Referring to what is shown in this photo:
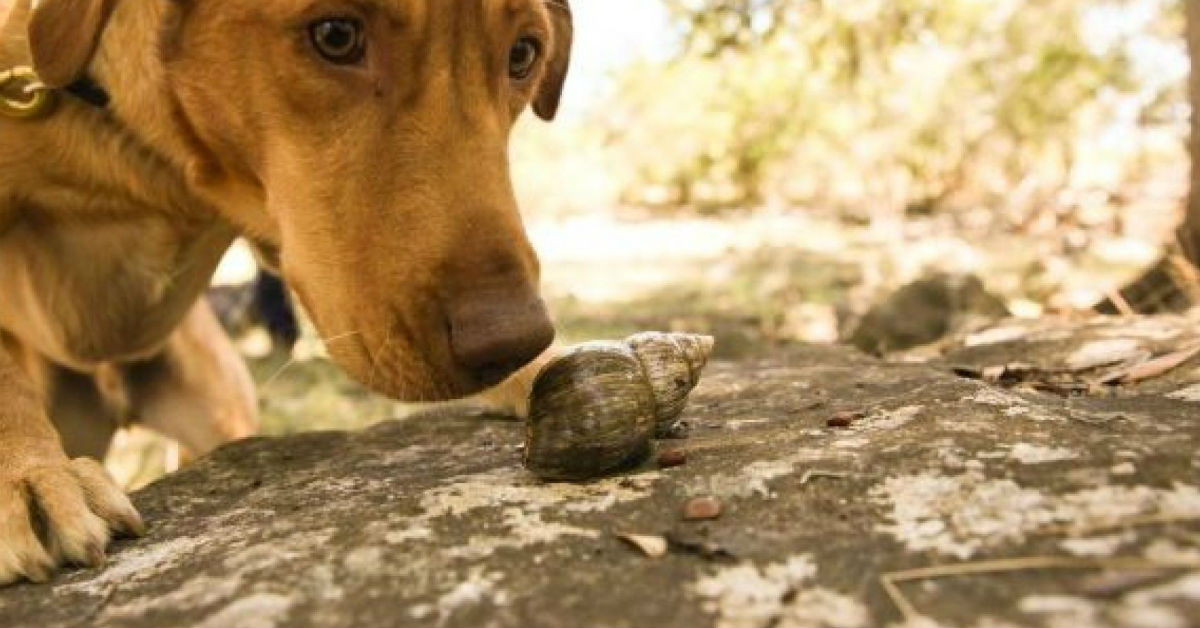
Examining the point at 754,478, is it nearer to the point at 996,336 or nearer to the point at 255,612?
the point at 255,612

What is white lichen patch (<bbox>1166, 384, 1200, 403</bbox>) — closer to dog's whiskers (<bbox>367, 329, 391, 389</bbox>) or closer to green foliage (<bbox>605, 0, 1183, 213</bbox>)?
dog's whiskers (<bbox>367, 329, 391, 389</bbox>)

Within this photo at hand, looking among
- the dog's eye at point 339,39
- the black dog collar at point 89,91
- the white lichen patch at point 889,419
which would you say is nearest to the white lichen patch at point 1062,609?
the white lichen patch at point 889,419

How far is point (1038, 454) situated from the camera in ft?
5.35

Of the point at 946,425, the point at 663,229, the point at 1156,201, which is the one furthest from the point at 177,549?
the point at 663,229

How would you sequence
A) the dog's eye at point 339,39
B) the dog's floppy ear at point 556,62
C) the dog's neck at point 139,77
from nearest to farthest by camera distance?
the dog's eye at point 339,39
the dog's neck at point 139,77
the dog's floppy ear at point 556,62

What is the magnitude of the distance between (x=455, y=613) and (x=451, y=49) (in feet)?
4.27

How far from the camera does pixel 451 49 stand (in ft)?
7.64

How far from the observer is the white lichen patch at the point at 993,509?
1391mm

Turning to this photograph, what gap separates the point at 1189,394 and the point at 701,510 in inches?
38.8

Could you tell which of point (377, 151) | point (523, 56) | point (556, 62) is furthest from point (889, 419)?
point (556, 62)

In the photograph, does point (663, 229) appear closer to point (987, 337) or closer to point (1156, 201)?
point (1156, 201)

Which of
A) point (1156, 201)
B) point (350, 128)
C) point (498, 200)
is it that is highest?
point (350, 128)

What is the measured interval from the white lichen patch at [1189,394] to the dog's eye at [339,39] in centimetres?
162

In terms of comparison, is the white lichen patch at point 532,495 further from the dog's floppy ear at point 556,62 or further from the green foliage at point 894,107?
the green foliage at point 894,107
